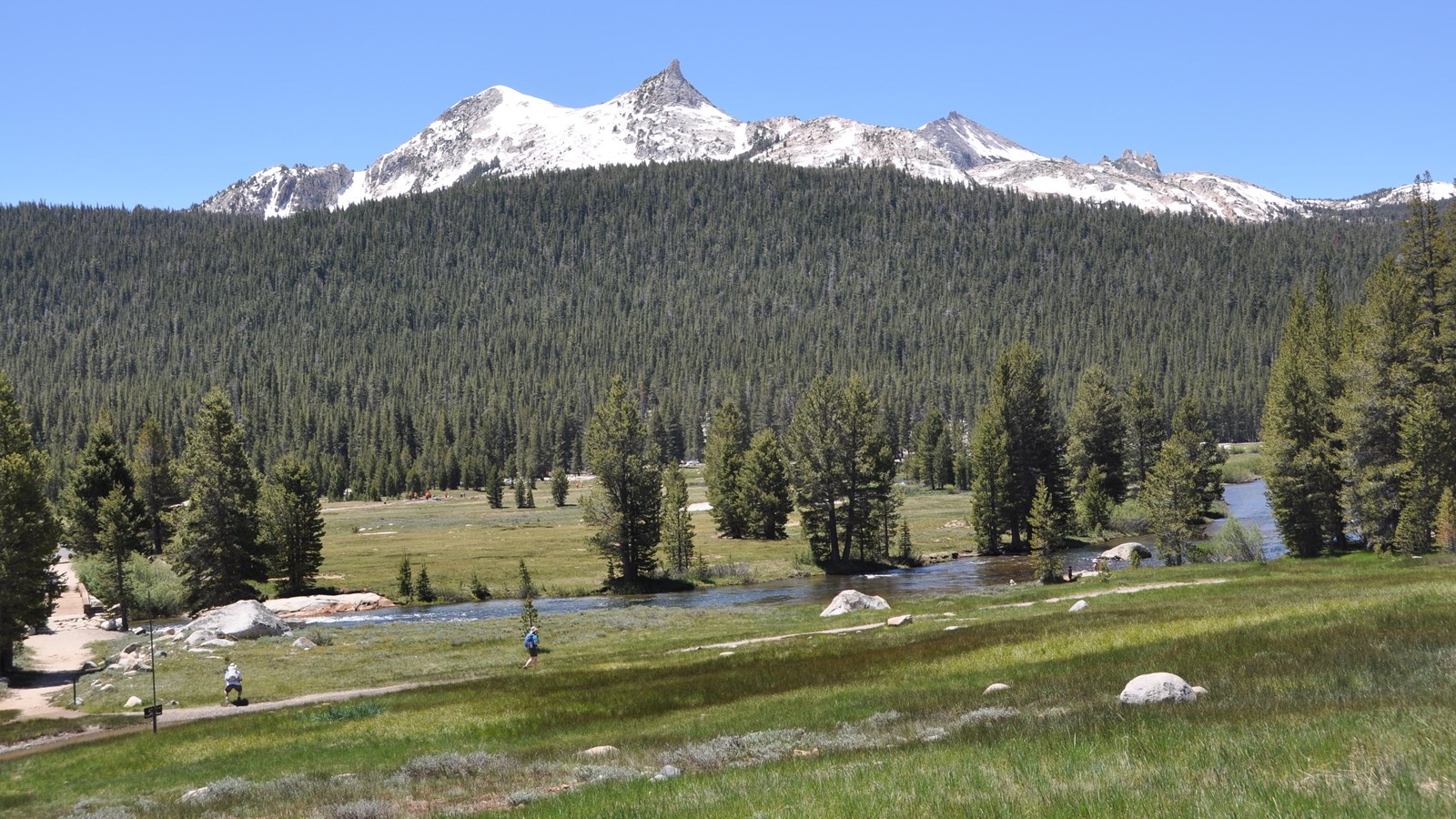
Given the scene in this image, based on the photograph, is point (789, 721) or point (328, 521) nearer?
point (789, 721)

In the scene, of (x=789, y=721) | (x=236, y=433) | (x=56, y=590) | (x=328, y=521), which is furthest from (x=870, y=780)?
(x=328, y=521)

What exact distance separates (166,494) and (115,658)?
3711 centimetres

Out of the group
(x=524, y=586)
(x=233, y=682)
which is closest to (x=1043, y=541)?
(x=524, y=586)

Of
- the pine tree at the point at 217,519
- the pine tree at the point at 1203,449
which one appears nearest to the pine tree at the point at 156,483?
the pine tree at the point at 217,519

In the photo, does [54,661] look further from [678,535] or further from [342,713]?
[678,535]

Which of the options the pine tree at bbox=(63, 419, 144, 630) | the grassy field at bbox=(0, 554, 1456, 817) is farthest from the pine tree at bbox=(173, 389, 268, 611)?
the grassy field at bbox=(0, 554, 1456, 817)

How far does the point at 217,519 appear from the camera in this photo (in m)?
71.4

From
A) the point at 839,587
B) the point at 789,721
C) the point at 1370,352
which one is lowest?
the point at 839,587

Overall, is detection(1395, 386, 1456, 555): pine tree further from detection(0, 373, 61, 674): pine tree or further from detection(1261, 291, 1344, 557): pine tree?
detection(0, 373, 61, 674): pine tree

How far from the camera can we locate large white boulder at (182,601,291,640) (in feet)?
184

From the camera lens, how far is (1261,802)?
29.4 feet

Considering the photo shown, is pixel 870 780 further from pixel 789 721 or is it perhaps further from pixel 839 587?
pixel 839 587

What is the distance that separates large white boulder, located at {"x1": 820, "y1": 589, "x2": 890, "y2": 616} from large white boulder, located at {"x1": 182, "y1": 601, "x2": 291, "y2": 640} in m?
32.3

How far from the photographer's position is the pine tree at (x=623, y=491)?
7838cm
